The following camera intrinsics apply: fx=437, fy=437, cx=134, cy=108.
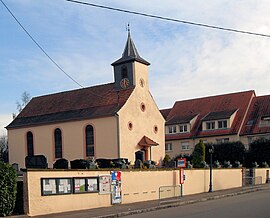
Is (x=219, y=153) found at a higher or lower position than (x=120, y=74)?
lower

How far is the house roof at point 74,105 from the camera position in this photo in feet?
162

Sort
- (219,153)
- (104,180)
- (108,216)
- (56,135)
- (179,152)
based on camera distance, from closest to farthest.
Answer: (108,216)
(104,180)
(56,135)
(219,153)
(179,152)

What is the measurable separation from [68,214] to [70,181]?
1818 mm

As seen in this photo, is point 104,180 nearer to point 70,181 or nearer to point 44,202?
point 70,181

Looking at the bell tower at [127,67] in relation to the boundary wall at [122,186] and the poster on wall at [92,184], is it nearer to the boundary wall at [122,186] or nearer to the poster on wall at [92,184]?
the boundary wall at [122,186]

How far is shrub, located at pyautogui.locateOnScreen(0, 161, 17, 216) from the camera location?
16.8 m

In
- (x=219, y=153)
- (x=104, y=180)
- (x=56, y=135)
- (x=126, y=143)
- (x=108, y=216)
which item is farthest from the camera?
(x=219, y=153)

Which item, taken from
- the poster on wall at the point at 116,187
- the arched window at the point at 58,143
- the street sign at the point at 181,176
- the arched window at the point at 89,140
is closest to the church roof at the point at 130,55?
the arched window at the point at 89,140

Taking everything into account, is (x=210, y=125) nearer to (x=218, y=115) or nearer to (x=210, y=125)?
(x=210, y=125)

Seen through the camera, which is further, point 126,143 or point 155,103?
point 155,103

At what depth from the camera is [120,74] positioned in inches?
2052

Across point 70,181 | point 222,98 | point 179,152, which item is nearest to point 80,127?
point 179,152

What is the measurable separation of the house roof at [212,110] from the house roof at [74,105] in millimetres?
15272

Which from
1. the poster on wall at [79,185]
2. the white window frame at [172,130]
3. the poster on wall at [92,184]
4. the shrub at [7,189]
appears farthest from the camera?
the white window frame at [172,130]
